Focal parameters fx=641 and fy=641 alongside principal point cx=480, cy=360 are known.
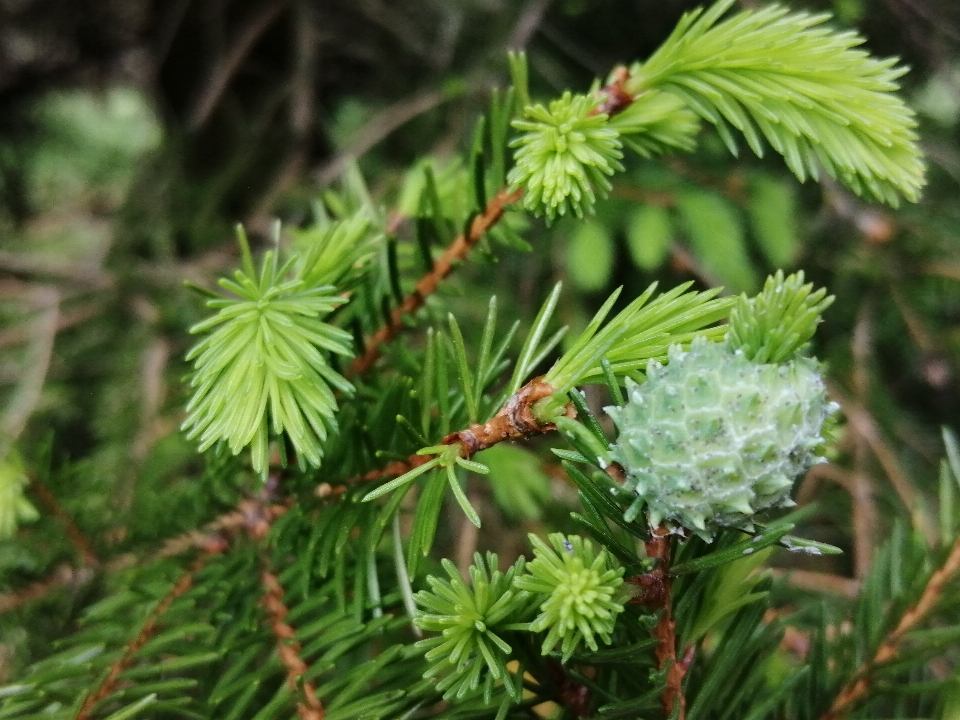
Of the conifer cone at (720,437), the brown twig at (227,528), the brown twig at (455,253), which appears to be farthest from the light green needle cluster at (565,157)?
the brown twig at (227,528)

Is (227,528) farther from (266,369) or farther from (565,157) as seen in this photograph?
(565,157)

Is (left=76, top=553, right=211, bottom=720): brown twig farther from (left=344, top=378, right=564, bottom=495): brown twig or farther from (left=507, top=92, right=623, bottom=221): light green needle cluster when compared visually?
(left=507, top=92, right=623, bottom=221): light green needle cluster

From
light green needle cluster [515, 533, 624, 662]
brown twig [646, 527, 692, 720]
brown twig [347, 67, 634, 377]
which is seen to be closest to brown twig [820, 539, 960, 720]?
brown twig [646, 527, 692, 720]

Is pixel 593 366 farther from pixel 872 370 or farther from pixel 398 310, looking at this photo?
pixel 872 370

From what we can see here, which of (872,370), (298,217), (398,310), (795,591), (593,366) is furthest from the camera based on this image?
(298,217)

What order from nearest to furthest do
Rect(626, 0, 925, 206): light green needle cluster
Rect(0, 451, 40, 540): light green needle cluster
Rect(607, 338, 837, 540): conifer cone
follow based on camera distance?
Rect(607, 338, 837, 540): conifer cone → Rect(626, 0, 925, 206): light green needle cluster → Rect(0, 451, 40, 540): light green needle cluster

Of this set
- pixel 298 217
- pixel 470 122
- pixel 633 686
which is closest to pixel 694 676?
pixel 633 686
